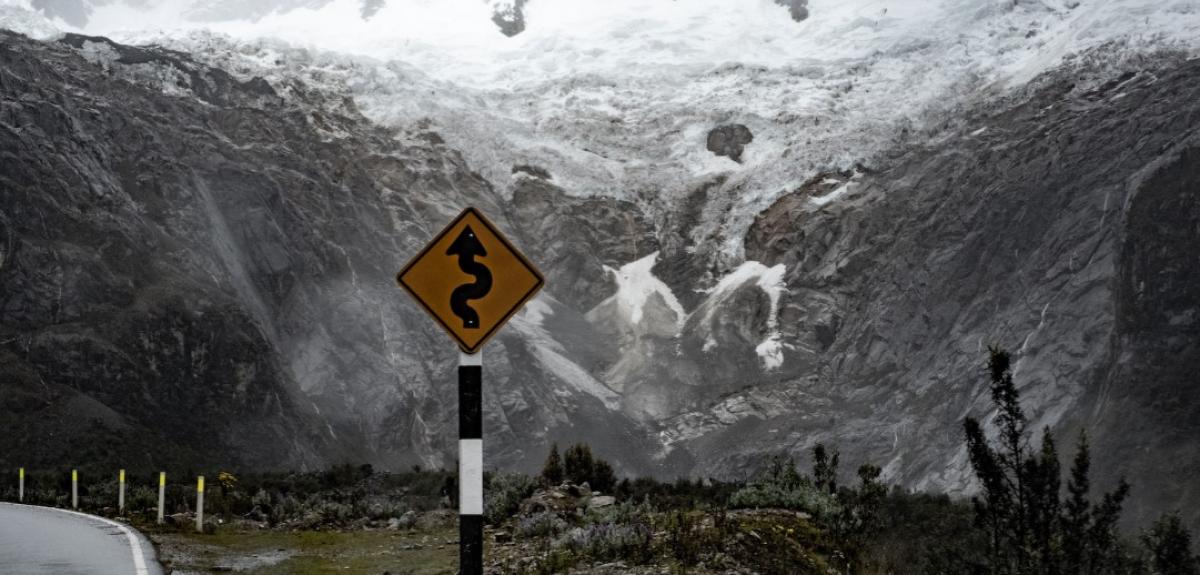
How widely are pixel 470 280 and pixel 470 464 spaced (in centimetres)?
103

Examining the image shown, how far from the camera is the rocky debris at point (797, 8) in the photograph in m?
144

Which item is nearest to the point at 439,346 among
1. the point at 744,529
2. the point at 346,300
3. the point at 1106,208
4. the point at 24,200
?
the point at 346,300

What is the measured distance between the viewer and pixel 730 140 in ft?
376

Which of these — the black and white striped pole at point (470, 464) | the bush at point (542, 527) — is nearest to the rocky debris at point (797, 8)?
the bush at point (542, 527)

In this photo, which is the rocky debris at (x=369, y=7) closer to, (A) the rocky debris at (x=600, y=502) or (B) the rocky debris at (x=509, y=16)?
(B) the rocky debris at (x=509, y=16)

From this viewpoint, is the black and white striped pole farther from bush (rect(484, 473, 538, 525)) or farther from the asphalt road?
bush (rect(484, 473, 538, 525))

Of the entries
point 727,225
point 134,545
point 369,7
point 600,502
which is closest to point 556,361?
point 727,225

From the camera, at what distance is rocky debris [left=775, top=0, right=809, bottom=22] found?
144 m

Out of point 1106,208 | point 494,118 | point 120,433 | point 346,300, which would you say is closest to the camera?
point 120,433

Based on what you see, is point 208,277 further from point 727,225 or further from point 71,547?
point 71,547

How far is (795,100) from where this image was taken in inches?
4542

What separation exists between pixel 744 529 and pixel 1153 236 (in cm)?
6462

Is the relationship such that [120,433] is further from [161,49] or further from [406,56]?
[406,56]

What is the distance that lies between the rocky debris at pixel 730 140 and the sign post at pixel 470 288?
10852 cm
